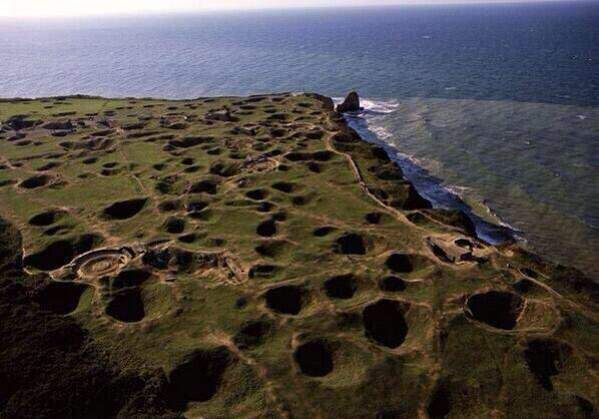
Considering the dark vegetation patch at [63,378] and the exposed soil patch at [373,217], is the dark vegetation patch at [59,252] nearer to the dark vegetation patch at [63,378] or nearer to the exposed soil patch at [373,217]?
the dark vegetation patch at [63,378]

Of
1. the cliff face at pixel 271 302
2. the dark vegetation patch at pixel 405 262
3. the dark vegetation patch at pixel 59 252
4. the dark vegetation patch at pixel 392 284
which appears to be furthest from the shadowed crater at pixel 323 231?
the dark vegetation patch at pixel 59 252

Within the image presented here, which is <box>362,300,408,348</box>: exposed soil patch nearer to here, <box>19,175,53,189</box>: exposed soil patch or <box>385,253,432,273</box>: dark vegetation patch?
<box>385,253,432,273</box>: dark vegetation patch

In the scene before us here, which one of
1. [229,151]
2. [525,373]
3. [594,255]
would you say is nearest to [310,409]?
[525,373]

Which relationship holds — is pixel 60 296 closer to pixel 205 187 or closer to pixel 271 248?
pixel 271 248

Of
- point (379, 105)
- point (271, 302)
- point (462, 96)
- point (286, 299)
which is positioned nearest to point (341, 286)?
point (286, 299)

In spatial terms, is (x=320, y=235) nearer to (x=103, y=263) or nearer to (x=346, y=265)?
(x=346, y=265)

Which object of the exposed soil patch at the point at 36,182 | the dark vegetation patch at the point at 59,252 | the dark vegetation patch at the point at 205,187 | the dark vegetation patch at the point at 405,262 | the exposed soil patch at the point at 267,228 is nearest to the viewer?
the dark vegetation patch at the point at 405,262
